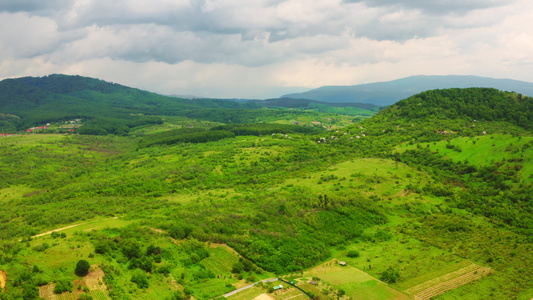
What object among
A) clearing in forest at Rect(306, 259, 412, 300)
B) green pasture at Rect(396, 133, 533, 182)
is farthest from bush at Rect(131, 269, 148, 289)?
green pasture at Rect(396, 133, 533, 182)

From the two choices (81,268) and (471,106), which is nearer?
(81,268)

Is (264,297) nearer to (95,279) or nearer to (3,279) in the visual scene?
(95,279)

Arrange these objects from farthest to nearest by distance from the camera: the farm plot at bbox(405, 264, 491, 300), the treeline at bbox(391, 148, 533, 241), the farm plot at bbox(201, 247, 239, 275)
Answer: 1. the treeline at bbox(391, 148, 533, 241)
2. the farm plot at bbox(201, 247, 239, 275)
3. the farm plot at bbox(405, 264, 491, 300)

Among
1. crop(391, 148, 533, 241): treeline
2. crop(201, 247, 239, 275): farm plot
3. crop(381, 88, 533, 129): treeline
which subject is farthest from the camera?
crop(381, 88, 533, 129): treeline

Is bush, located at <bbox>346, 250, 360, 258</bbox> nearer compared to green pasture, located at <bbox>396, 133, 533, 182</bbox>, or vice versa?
bush, located at <bbox>346, 250, 360, 258</bbox>

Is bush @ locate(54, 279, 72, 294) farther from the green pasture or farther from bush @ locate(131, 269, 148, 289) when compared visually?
the green pasture

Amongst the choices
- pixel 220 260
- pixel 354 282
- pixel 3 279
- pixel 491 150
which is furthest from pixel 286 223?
pixel 491 150
